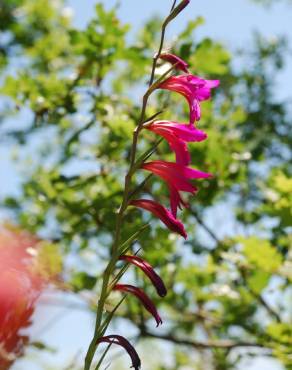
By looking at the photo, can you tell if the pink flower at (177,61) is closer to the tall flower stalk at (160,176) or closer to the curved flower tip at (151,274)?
the tall flower stalk at (160,176)

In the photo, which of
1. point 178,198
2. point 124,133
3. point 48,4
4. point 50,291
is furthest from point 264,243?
point 48,4

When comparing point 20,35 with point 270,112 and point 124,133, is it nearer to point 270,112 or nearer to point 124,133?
point 270,112

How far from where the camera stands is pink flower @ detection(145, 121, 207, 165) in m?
0.99

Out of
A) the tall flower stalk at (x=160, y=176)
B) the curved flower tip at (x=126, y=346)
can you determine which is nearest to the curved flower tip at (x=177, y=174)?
the tall flower stalk at (x=160, y=176)

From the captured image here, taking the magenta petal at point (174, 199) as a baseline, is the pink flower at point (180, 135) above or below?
above

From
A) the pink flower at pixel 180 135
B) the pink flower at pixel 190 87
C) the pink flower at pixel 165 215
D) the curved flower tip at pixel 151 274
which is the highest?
the pink flower at pixel 190 87

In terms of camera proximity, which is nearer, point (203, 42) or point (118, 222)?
point (118, 222)

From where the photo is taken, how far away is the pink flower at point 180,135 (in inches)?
39.1

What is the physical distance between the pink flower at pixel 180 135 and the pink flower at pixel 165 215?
3.6 inches

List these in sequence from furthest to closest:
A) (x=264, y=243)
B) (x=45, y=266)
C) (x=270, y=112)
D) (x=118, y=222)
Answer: (x=270, y=112) < (x=264, y=243) < (x=45, y=266) < (x=118, y=222)

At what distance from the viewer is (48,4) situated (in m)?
5.59

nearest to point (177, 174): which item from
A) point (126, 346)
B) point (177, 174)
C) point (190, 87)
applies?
point (177, 174)

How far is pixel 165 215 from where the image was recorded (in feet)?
3.15

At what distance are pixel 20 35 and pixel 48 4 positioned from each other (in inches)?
17.3
